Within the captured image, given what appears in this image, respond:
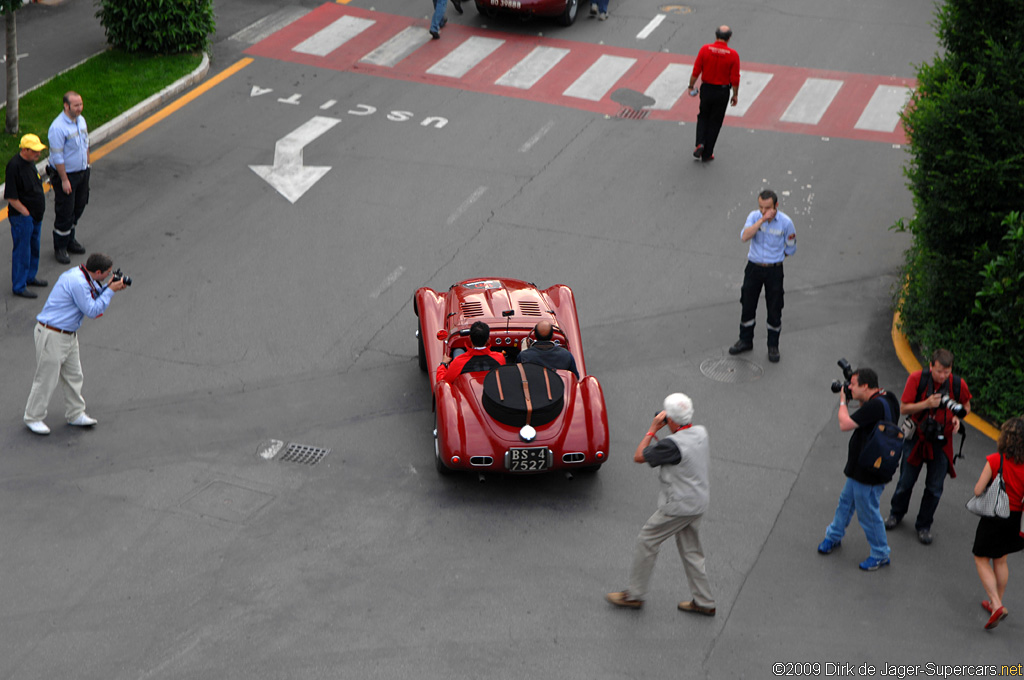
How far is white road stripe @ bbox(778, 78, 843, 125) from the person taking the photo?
58.1ft

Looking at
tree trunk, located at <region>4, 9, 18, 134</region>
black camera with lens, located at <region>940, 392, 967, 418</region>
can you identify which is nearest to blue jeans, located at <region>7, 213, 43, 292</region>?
tree trunk, located at <region>4, 9, 18, 134</region>

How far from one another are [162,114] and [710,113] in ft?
27.4

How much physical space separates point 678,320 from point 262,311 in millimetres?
4688

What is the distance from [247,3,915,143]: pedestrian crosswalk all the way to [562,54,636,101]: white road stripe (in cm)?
2

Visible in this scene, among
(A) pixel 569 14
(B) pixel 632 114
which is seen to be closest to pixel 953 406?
(B) pixel 632 114

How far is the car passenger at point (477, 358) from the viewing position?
9797 millimetres

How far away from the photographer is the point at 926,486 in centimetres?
899

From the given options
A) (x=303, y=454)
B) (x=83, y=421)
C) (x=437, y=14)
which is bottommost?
(x=303, y=454)

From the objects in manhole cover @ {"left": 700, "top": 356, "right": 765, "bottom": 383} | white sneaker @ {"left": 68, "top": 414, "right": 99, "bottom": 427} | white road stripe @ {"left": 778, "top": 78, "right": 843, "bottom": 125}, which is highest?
white road stripe @ {"left": 778, "top": 78, "right": 843, "bottom": 125}

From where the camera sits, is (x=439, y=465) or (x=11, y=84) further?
(x=11, y=84)

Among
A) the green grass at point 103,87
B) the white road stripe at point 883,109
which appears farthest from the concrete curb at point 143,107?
the white road stripe at point 883,109

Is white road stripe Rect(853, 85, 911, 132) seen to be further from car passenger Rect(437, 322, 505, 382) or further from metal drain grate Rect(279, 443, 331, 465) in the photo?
metal drain grate Rect(279, 443, 331, 465)

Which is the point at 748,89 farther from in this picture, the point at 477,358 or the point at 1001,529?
the point at 1001,529

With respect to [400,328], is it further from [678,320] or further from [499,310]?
[678,320]
